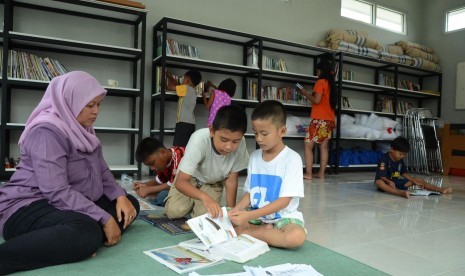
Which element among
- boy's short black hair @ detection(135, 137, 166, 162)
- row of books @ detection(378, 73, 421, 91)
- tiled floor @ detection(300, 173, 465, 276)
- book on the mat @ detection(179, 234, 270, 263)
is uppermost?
row of books @ detection(378, 73, 421, 91)

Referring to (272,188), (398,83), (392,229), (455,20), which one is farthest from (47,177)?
(455,20)

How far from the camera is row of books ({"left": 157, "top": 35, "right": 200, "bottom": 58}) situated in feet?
14.3

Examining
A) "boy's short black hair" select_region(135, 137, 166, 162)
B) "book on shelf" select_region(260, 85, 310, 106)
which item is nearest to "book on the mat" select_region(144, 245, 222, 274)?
"boy's short black hair" select_region(135, 137, 166, 162)

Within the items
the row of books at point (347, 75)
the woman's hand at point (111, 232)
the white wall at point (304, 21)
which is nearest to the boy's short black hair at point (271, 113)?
the woman's hand at point (111, 232)

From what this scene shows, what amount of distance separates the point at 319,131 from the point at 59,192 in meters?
3.93

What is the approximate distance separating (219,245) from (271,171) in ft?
1.45

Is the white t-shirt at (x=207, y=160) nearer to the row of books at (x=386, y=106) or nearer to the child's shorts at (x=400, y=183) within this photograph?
the child's shorts at (x=400, y=183)

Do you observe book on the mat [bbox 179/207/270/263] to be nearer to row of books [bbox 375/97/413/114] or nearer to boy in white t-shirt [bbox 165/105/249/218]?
boy in white t-shirt [bbox 165/105/249/218]

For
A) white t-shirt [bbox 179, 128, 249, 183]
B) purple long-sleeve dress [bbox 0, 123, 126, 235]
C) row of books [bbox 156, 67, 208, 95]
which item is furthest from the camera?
row of books [bbox 156, 67, 208, 95]

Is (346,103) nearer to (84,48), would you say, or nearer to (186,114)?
(186,114)

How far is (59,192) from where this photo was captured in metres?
1.40

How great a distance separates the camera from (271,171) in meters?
1.75

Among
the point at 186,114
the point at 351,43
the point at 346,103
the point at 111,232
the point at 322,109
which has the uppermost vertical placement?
the point at 351,43

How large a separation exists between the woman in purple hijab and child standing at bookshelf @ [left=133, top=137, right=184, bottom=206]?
2.18ft
